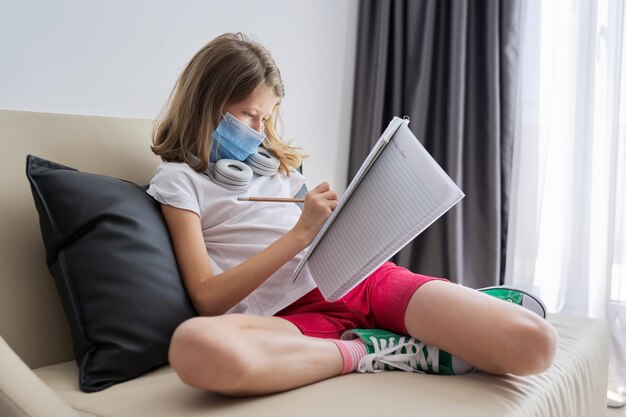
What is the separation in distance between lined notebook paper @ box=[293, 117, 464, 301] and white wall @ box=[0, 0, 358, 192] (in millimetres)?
739

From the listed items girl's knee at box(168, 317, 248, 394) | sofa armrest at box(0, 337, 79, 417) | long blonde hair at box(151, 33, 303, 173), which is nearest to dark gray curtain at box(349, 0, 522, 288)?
long blonde hair at box(151, 33, 303, 173)

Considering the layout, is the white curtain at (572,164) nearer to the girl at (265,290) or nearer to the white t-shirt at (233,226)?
the girl at (265,290)

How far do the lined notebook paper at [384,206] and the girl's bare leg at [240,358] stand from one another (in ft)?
0.56

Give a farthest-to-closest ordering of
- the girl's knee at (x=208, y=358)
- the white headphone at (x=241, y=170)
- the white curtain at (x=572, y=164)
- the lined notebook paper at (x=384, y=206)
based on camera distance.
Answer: the white curtain at (x=572, y=164)
the white headphone at (x=241, y=170)
the lined notebook paper at (x=384, y=206)
the girl's knee at (x=208, y=358)

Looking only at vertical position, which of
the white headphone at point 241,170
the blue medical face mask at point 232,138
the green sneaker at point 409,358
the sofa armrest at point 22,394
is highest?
the blue medical face mask at point 232,138

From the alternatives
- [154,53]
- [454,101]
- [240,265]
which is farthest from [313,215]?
[454,101]

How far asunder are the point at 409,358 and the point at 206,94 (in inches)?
28.7

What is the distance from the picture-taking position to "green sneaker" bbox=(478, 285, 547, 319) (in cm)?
134

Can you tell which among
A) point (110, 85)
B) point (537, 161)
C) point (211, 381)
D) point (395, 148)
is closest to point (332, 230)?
point (395, 148)

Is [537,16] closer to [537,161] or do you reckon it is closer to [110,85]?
[537,161]

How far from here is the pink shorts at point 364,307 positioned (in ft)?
4.09

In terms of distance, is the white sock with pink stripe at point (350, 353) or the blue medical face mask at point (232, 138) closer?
the white sock with pink stripe at point (350, 353)

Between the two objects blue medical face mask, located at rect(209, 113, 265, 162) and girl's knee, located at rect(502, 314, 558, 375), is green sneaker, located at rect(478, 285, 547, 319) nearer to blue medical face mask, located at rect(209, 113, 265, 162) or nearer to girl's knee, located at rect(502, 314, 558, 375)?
girl's knee, located at rect(502, 314, 558, 375)

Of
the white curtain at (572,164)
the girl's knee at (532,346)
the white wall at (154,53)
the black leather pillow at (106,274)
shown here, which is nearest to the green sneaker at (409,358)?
the girl's knee at (532,346)
